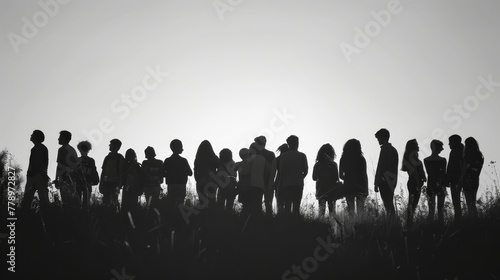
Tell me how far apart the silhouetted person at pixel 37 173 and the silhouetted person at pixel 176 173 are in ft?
7.28

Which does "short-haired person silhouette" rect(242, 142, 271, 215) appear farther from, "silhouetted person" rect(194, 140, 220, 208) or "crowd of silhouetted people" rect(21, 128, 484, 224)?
"silhouetted person" rect(194, 140, 220, 208)

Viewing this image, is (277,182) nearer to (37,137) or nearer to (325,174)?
(325,174)

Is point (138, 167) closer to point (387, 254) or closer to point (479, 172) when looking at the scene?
point (387, 254)

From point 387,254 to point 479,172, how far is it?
145 inches

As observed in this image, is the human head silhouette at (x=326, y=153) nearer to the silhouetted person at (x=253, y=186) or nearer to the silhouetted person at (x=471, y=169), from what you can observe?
the silhouetted person at (x=253, y=186)

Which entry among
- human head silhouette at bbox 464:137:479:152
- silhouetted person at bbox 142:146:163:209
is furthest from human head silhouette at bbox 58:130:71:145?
human head silhouette at bbox 464:137:479:152

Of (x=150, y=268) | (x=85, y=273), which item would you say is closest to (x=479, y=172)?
(x=150, y=268)

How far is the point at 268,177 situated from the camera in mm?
9727

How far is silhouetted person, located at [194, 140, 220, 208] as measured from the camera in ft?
32.9

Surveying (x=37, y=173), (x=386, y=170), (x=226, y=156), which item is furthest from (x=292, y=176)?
(x=37, y=173)

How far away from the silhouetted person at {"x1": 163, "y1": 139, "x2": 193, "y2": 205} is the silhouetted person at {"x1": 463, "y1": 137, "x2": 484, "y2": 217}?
16.8ft

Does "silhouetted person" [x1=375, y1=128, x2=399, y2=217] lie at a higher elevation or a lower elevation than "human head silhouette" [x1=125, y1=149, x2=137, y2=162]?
lower

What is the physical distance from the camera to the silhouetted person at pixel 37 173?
885 centimetres

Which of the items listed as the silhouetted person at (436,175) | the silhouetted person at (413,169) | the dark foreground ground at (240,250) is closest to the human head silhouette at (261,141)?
the dark foreground ground at (240,250)
